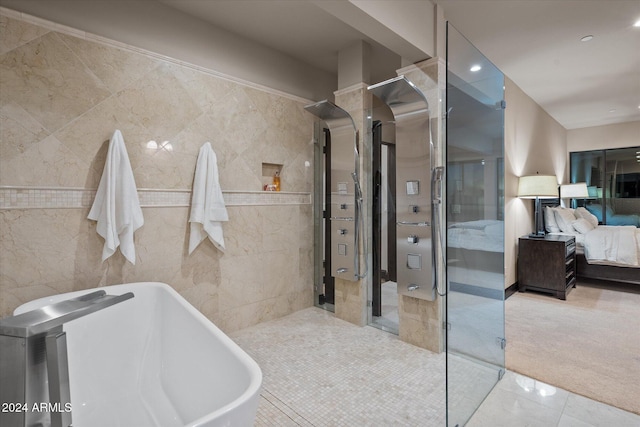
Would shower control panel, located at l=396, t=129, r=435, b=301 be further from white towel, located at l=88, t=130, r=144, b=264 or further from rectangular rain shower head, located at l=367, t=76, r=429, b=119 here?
white towel, located at l=88, t=130, r=144, b=264

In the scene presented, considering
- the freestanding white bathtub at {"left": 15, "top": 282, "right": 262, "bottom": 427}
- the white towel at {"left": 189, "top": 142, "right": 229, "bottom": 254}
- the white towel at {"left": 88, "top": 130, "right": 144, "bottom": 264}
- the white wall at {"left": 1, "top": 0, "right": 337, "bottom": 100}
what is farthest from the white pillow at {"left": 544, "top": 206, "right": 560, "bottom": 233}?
the white towel at {"left": 88, "top": 130, "right": 144, "bottom": 264}

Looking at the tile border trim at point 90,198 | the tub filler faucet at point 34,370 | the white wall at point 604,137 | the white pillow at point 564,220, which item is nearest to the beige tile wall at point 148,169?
the tile border trim at point 90,198

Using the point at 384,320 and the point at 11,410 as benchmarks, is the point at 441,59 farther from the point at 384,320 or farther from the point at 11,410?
the point at 11,410

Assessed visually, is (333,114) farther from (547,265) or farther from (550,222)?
(550,222)

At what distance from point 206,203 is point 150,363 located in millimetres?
1216

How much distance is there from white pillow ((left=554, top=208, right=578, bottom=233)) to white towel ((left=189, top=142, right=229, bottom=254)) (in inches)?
193

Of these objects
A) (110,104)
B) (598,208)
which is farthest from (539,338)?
(598,208)

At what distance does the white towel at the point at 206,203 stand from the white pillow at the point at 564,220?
491cm

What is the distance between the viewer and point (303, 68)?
349 centimetres

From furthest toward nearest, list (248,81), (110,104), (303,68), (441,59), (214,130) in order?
(303,68) → (248,81) → (214,130) → (441,59) → (110,104)

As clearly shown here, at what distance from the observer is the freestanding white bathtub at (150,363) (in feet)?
4.29

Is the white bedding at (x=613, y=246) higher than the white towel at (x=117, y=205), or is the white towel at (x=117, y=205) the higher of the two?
the white towel at (x=117, y=205)

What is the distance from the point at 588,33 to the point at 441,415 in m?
3.41

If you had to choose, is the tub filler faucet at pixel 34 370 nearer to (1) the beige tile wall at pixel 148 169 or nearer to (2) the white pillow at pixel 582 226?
(1) the beige tile wall at pixel 148 169
